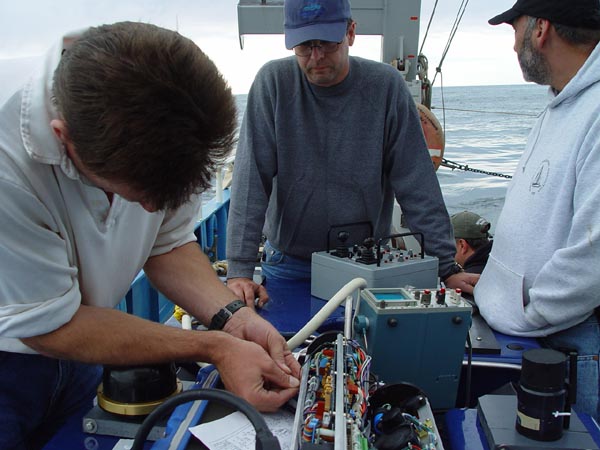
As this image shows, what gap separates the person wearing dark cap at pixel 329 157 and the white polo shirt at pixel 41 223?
0.84 m

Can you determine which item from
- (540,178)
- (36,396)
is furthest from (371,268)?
(36,396)

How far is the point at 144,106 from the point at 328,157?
127 centimetres

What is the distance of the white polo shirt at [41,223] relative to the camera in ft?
3.37

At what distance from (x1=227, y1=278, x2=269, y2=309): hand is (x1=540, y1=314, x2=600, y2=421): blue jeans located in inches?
35.1

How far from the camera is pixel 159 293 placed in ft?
9.04

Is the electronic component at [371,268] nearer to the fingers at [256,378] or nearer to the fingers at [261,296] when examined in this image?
the fingers at [261,296]

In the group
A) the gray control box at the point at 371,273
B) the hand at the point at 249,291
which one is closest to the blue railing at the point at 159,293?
the hand at the point at 249,291

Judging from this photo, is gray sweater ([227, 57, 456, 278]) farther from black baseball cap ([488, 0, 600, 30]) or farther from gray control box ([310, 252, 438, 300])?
black baseball cap ([488, 0, 600, 30])

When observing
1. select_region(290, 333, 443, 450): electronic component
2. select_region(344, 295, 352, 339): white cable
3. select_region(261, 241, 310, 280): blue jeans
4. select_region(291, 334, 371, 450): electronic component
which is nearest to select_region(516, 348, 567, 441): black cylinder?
select_region(290, 333, 443, 450): electronic component

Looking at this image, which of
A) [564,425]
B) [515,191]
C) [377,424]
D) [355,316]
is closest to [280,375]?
[377,424]

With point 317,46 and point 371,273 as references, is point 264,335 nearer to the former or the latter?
point 371,273

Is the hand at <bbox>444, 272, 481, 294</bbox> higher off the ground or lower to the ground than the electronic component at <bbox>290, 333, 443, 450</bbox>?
lower

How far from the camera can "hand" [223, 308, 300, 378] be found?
1.27 metres

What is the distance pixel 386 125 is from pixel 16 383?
1451 millimetres
